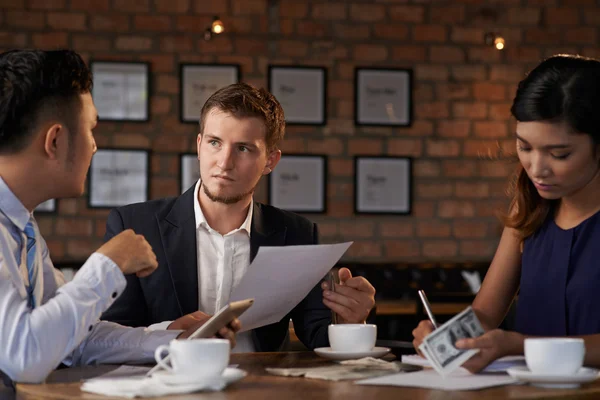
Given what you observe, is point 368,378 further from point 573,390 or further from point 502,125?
point 502,125

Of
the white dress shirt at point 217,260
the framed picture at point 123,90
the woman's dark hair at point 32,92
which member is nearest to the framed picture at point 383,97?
the framed picture at point 123,90

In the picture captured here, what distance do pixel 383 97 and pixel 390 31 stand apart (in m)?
0.40

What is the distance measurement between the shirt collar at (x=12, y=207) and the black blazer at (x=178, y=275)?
2.03ft

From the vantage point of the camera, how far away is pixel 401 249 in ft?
17.0

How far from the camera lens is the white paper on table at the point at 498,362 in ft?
5.68

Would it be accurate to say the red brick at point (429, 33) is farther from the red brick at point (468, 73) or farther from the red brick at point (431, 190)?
the red brick at point (431, 190)

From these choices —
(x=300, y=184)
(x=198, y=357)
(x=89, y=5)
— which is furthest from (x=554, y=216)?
(x=89, y=5)

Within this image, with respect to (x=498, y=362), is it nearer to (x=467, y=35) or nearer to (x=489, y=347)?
(x=489, y=347)

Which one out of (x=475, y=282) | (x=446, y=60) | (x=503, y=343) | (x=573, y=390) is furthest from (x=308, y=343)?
(x=446, y=60)

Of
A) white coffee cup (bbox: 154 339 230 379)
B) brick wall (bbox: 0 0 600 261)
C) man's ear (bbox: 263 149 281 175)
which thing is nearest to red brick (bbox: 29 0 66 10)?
brick wall (bbox: 0 0 600 261)

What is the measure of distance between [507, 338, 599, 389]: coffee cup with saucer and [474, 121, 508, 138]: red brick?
3.79 m

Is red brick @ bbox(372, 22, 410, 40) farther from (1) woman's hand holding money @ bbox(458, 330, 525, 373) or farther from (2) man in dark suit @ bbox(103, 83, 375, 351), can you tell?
(1) woman's hand holding money @ bbox(458, 330, 525, 373)

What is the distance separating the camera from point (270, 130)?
8.28 feet

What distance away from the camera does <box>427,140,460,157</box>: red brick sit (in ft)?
17.1
